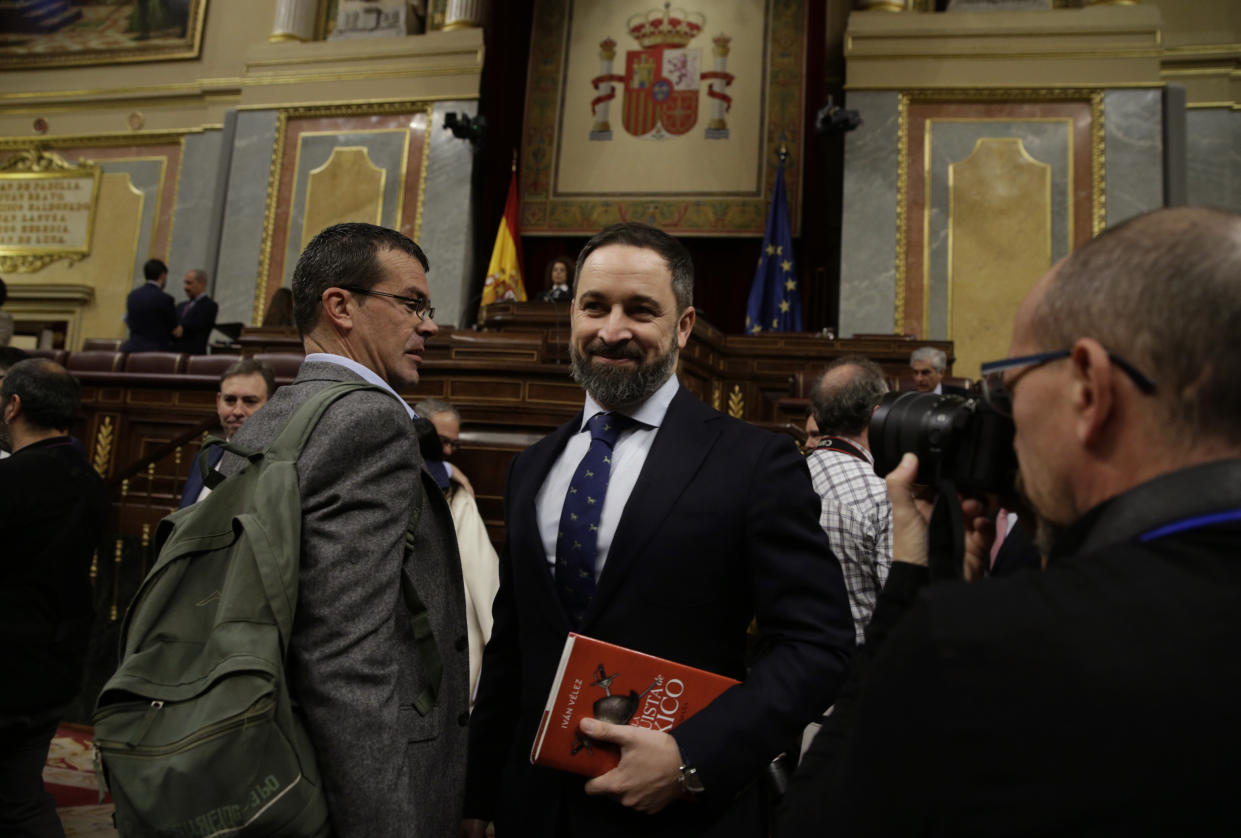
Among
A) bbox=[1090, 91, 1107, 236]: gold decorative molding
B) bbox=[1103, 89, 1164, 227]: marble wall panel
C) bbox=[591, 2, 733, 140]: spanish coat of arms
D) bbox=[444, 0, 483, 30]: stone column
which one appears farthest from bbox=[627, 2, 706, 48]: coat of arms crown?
bbox=[1103, 89, 1164, 227]: marble wall panel

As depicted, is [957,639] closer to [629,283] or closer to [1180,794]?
[1180,794]

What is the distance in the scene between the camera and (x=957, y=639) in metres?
0.66

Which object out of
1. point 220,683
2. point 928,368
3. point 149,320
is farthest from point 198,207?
point 220,683

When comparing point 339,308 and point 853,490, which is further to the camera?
point 853,490

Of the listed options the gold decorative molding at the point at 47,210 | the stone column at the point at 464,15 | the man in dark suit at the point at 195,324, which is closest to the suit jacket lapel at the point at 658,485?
the man in dark suit at the point at 195,324

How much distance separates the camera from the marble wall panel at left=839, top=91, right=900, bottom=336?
27.7 ft

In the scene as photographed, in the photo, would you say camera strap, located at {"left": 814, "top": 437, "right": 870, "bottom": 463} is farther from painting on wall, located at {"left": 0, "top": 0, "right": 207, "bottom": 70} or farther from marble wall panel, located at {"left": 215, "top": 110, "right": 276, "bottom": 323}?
painting on wall, located at {"left": 0, "top": 0, "right": 207, "bottom": 70}

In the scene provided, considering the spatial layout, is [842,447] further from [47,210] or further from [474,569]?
[47,210]

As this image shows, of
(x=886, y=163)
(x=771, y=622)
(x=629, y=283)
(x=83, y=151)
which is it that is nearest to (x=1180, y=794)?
(x=771, y=622)

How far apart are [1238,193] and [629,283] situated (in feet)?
30.1

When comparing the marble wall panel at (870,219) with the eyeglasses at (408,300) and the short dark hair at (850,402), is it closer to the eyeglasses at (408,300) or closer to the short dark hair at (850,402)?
the short dark hair at (850,402)

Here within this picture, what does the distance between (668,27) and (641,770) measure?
1024cm

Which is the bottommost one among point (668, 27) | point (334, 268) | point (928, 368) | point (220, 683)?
point (220, 683)

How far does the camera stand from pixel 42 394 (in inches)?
95.2
